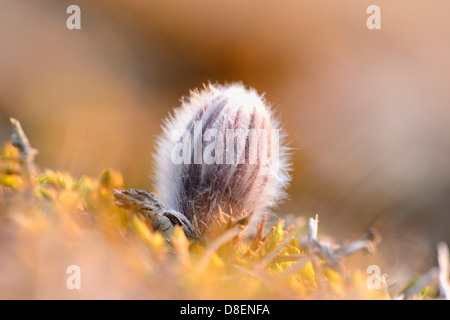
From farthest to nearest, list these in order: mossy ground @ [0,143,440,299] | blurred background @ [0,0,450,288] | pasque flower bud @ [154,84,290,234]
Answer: blurred background @ [0,0,450,288] → pasque flower bud @ [154,84,290,234] → mossy ground @ [0,143,440,299]

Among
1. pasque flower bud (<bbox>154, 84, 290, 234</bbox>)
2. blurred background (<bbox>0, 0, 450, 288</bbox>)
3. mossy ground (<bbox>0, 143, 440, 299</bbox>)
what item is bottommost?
mossy ground (<bbox>0, 143, 440, 299</bbox>)

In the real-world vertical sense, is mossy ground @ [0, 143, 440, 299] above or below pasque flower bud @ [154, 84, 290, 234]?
below

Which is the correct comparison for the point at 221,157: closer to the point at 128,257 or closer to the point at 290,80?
the point at 128,257

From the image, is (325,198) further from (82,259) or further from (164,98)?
(82,259)

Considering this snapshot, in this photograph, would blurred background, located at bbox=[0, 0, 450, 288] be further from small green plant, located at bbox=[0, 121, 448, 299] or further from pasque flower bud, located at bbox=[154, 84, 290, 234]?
small green plant, located at bbox=[0, 121, 448, 299]

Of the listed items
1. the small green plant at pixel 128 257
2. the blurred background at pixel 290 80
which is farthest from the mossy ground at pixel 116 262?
the blurred background at pixel 290 80

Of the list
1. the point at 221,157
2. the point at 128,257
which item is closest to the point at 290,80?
the point at 221,157

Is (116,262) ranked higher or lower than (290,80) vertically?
lower

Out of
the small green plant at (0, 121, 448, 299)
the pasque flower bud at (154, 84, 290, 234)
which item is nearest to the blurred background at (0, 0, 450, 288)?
the pasque flower bud at (154, 84, 290, 234)
